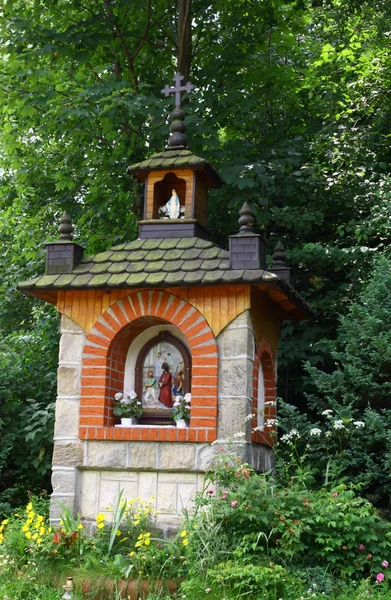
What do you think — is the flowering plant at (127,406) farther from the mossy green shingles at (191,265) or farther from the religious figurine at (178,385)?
the mossy green shingles at (191,265)

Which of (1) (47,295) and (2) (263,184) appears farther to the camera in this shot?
(2) (263,184)

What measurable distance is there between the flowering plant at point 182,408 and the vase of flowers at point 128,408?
398mm

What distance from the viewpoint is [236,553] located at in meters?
5.69

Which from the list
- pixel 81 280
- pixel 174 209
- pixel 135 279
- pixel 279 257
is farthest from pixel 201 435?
pixel 279 257

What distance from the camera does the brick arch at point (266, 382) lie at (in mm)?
7227

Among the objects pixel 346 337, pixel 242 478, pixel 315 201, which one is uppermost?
pixel 315 201

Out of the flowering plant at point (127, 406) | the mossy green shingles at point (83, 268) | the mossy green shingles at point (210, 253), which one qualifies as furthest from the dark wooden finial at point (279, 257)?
the flowering plant at point (127, 406)

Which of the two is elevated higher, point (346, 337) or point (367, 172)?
point (367, 172)

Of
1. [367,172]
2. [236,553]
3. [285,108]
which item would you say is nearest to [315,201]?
[367,172]

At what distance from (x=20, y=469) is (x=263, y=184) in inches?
186

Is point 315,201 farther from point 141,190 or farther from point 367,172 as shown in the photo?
point 141,190

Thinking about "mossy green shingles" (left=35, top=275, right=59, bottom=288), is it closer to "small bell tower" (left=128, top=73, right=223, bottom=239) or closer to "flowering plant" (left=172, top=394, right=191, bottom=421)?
"small bell tower" (left=128, top=73, right=223, bottom=239)

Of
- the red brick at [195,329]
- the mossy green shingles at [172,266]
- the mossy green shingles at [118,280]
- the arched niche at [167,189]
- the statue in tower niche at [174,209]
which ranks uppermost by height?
the arched niche at [167,189]

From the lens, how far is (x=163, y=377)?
7.36 meters
